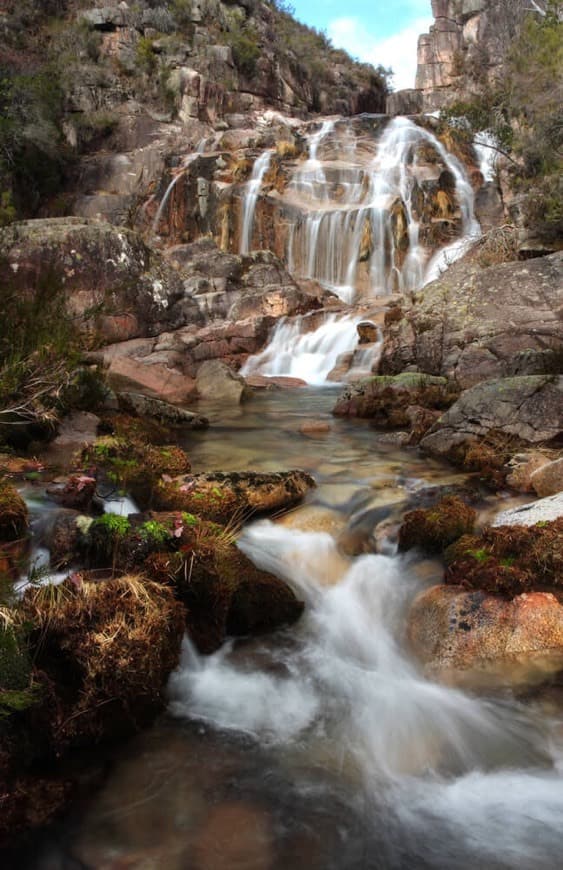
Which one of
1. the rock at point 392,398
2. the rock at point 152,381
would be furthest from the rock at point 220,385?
the rock at point 392,398

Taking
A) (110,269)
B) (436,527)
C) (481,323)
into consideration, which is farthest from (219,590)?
(110,269)

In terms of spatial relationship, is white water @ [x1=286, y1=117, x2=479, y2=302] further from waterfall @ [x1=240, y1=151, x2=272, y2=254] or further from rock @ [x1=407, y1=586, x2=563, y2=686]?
rock @ [x1=407, y1=586, x2=563, y2=686]

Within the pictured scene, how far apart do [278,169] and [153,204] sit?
5.52 meters

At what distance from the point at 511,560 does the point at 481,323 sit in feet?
24.9

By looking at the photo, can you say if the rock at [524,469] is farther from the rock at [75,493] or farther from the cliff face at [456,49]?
the cliff face at [456,49]

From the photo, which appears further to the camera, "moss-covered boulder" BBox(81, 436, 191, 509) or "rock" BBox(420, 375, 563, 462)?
"rock" BBox(420, 375, 563, 462)

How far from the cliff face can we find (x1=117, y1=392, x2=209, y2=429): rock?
128ft

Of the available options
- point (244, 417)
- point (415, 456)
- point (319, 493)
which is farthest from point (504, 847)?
point (244, 417)

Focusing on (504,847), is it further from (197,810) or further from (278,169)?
(278,169)

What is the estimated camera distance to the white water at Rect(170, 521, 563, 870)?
281 cm

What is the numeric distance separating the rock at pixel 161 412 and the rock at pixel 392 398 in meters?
2.69

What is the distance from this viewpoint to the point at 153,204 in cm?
2527

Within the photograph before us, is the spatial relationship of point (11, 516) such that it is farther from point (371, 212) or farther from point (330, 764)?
point (371, 212)

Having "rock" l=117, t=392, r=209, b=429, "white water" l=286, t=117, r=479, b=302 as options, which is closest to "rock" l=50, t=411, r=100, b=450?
"rock" l=117, t=392, r=209, b=429
